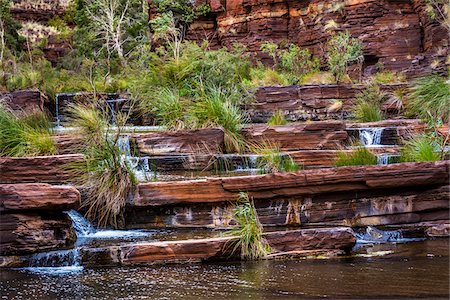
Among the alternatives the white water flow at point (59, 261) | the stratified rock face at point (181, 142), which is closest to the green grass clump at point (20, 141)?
the stratified rock face at point (181, 142)

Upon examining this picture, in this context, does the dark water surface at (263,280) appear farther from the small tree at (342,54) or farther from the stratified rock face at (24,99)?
the small tree at (342,54)

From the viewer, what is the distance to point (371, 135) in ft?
41.1

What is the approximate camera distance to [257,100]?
16.3m

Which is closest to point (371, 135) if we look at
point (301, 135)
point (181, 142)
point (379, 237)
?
point (301, 135)

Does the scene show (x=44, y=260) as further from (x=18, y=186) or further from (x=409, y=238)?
(x=409, y=238)

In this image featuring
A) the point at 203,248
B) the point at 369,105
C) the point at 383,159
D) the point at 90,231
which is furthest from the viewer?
the point at 369,105

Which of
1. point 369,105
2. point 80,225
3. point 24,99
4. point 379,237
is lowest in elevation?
point 379,237

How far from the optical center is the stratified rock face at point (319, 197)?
802 cm

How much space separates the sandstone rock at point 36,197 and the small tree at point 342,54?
1365cm

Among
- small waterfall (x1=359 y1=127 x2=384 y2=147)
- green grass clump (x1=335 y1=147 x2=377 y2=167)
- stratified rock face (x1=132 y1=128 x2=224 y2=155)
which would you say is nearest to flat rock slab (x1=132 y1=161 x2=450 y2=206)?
green grass clump (x1=335 y1=147 x2=377 y2=167)

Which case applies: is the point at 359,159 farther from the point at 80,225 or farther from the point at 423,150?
the point at 80,225

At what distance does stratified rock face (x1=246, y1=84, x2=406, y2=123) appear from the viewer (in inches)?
650

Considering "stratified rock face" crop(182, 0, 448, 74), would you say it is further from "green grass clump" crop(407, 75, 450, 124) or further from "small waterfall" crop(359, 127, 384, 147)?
"small waterfall" crop(359, 127, 384, 147)

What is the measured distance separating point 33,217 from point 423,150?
5.47 metres
